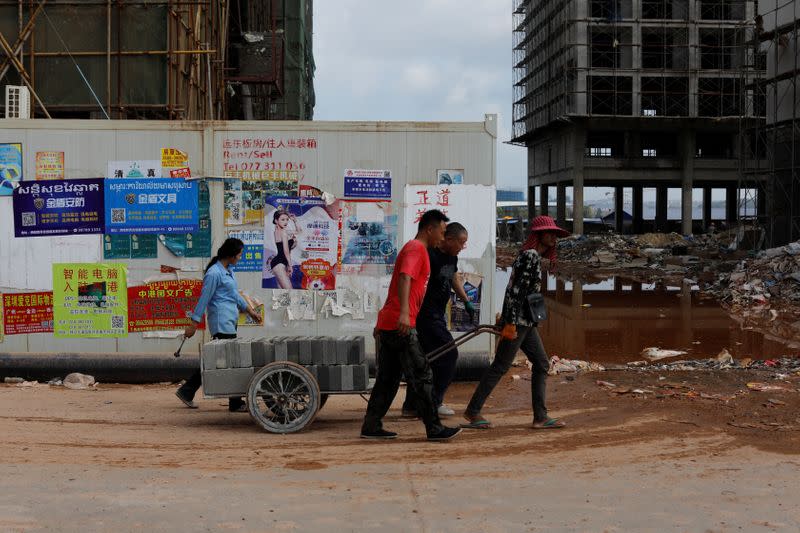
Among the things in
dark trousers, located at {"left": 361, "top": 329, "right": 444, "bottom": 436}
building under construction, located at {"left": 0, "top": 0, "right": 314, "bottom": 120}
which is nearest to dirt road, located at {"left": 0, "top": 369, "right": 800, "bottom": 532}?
dark trousers, located at {"left": 361, "top": 329, "right": 444, "bottom": 436}

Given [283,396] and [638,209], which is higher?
[638,209]

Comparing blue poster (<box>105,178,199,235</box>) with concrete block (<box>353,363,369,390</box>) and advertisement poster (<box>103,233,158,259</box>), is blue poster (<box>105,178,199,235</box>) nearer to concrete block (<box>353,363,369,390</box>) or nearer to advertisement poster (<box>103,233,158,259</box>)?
advertisement poster (<box>103,233,158,259</box>)

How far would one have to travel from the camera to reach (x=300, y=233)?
420 inches

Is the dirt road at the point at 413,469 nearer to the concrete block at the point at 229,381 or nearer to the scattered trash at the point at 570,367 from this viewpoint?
the concrete block at the point at 229,381

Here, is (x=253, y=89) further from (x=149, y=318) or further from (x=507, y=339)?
(x=507, y=339)

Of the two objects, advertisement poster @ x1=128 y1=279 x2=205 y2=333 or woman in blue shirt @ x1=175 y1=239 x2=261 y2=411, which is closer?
woman in blue shirt @ x1=175 y1=239 x2=261 y2=411

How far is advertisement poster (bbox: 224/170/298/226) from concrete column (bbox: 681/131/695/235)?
180 feet

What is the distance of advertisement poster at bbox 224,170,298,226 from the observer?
34.8 ft

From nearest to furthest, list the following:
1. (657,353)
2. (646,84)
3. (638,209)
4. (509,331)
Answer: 1. (509,331)
2. (657,353)
3. (646,84)
4. (638,209)

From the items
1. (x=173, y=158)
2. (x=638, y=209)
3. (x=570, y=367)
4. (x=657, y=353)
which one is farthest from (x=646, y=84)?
(x=173, y=158)

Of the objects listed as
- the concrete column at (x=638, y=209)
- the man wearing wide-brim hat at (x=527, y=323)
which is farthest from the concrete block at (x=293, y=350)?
the concrete column at (x=638, y=209)

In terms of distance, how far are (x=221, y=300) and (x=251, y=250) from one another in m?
1.88

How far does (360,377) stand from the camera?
791cm

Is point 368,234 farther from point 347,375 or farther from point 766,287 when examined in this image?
point 766,287
